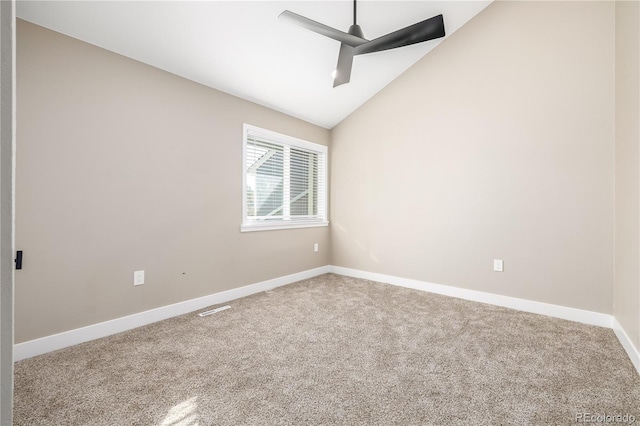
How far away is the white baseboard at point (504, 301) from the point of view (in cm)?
243

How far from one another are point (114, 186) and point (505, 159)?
3.41m

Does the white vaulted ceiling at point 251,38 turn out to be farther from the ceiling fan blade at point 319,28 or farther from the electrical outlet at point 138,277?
the electrical outlet at point 138,277

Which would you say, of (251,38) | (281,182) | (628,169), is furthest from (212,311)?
(628,169)

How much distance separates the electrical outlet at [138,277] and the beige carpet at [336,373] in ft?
1.22

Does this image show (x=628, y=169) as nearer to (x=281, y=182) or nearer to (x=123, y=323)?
(x=281, y=182)

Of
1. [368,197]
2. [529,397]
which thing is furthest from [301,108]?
[529,397]

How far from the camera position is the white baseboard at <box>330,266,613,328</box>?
2432mm

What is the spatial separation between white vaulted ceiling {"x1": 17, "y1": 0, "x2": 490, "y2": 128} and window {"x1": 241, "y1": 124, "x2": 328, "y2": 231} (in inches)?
18.5

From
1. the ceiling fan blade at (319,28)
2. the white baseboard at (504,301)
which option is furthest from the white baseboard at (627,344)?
the ceiling fan blade at (319,28)

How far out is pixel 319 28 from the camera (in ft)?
6.90

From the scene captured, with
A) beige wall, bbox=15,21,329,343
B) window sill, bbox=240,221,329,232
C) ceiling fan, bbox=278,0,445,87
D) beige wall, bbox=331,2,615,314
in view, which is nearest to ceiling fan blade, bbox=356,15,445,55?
ceiling fan, bbox=278,0,445,87

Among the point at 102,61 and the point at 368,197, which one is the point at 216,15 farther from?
the point at 368,197

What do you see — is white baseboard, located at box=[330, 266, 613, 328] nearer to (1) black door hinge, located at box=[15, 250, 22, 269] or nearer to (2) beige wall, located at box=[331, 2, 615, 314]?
(2) beige wall, located at box=[331, 2, 615, 314]

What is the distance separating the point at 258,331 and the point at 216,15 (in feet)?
7.86
